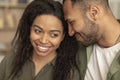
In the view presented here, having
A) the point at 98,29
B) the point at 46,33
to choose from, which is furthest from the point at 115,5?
the point at 46,33

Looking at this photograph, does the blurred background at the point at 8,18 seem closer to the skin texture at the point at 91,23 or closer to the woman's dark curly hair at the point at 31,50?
the woman's dark curly hair at the point at 31,50

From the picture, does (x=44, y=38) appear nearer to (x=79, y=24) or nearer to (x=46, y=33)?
(x=46, y=33)

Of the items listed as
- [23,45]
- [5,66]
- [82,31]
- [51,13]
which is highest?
[51,13]

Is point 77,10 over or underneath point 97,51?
over

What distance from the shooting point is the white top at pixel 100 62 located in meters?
1.50

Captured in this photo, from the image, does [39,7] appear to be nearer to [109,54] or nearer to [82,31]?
[82,31]

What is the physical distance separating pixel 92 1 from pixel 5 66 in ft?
2.24

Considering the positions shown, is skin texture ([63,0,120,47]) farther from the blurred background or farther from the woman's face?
the blurred background

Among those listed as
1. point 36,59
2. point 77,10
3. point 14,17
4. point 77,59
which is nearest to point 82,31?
point 77,10

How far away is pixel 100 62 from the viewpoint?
155 cm

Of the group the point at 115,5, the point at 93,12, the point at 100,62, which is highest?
the point at 93,12

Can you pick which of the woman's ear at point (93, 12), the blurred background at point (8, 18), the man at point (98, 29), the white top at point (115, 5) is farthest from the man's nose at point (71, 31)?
the blurred background at point (8, 18)

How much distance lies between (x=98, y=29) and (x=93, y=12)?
10 cm

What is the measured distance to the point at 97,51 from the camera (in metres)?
1.58
